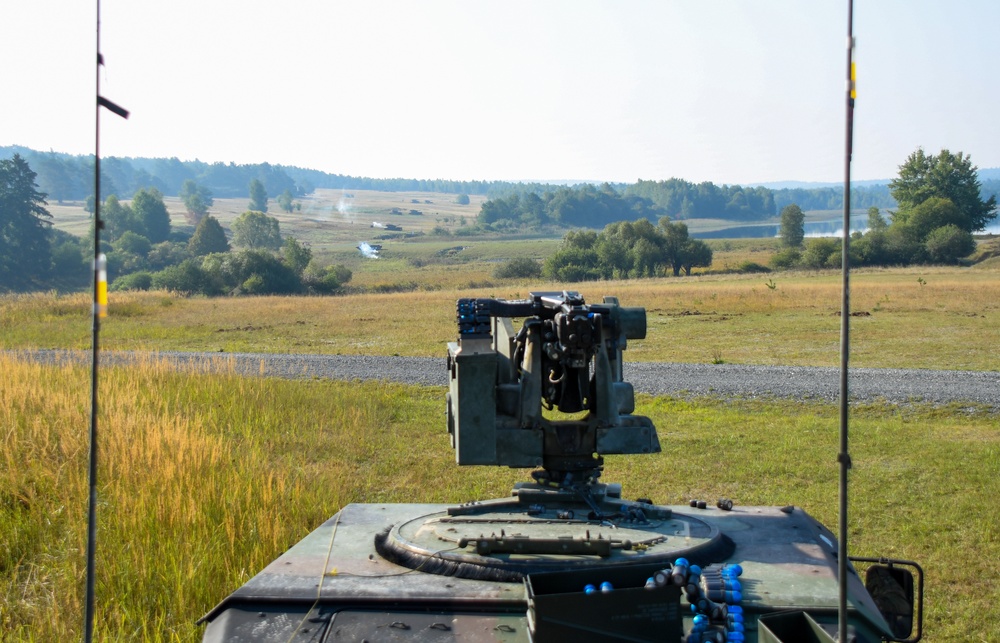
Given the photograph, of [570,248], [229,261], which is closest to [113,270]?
[229,261]

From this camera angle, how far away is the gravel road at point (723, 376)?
17.2 meters

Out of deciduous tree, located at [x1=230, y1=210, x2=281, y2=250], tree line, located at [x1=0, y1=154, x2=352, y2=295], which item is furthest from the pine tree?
deciduous tree, located at [x1=230, y1=210, x2=281, y2=250]

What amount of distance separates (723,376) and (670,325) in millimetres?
11412

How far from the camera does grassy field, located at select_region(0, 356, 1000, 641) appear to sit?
6531 mm

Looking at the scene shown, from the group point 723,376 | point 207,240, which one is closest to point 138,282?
point 207,240

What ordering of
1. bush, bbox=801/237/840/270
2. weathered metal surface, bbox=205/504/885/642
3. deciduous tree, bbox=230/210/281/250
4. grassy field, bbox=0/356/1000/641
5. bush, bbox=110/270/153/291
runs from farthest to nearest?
deciduous tree, bbox=230/210/281/250 < bush, bbox=801/237/840/270 < bush, bbox=110/270/153/291 < grassy field, bbox=0/356/1000/641 < weathered metal surface, bbox=205/504/885/642

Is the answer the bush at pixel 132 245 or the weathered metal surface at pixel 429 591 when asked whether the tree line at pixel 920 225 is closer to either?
the bush at pixel 132 245

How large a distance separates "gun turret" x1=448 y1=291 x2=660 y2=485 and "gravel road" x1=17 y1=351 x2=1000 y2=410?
12.2 m

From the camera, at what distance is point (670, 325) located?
30844mm

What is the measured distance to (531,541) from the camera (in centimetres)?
397

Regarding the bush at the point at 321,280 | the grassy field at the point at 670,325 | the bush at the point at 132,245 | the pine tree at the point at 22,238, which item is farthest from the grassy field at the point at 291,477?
the bush at the point at 132,245

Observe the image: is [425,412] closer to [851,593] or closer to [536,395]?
[536,395]

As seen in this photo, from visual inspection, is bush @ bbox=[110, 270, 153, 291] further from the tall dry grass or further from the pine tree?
the tall dry grass

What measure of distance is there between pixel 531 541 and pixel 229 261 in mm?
54649
